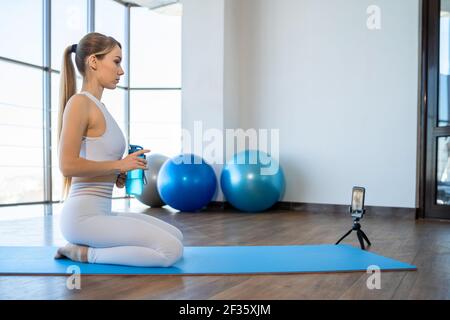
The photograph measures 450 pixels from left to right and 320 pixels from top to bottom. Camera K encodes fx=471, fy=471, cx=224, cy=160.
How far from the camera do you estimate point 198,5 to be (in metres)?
5.21

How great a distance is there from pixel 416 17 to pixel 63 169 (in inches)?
146

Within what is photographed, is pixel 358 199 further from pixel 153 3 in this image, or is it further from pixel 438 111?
pixel 153 3

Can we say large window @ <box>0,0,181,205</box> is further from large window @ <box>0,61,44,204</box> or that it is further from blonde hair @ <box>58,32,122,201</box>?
blonde hair @ <box>58,32,122,201</box>

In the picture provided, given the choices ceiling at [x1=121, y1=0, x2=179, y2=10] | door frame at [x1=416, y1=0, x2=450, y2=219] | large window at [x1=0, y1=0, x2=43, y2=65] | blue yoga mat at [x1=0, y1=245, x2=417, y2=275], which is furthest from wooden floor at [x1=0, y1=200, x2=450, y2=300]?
ceiling at [x1=121, y1=0, x2=179, y2=10]

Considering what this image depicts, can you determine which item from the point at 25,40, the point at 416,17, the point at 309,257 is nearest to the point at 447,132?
the point at 416,17

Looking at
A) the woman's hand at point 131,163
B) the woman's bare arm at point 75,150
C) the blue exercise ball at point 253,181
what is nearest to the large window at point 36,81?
the blue exercise ball at point 253,181

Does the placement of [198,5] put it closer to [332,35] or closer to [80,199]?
[332,35]

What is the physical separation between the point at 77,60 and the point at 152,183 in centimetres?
295

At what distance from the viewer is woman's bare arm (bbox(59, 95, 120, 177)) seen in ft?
6.25

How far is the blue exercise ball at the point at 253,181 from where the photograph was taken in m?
4.54

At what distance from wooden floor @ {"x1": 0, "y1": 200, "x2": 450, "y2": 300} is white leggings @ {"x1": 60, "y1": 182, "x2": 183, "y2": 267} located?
133mm

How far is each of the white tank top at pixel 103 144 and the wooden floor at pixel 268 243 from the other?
514 millimetres

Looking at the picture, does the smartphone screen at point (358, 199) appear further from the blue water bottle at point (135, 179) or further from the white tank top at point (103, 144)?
the white tank top at point (103, 144)

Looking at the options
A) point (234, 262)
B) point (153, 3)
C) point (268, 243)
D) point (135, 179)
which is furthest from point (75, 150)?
point (153, 3)
